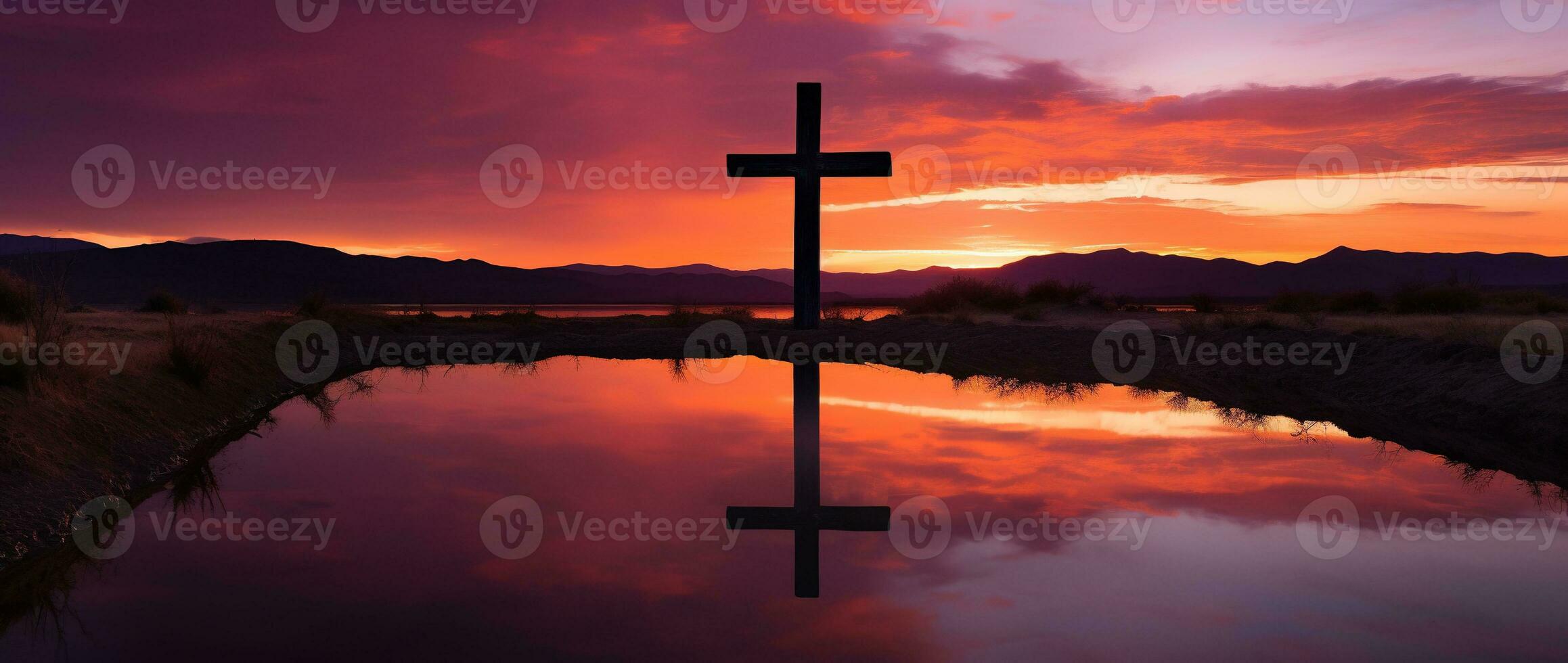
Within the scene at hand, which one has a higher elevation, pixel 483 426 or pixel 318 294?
pixel 318 294

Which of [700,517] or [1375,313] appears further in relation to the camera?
[1375,313]

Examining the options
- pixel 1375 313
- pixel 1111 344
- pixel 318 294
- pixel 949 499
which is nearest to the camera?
pixel 949 499

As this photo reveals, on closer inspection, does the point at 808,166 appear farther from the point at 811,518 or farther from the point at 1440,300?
the point at 1440,300

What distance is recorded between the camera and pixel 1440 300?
25844 millimetres

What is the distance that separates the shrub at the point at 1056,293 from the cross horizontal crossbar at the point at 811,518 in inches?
974

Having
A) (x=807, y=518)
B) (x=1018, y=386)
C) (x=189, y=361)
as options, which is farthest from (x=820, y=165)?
(x=807, y=518)

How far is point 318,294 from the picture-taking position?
75.2 feet

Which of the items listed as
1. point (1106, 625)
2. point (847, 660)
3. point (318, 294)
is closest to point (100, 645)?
point (847, 660)

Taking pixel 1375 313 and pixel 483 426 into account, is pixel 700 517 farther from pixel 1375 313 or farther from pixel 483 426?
pixel 1375 313

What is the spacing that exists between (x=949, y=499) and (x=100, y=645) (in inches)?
186


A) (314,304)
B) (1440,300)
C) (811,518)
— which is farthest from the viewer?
(1440,300)

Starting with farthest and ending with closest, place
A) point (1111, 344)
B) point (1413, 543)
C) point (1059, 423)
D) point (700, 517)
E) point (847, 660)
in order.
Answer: point (1111, 344) → point (1059, 423) → point (700, 517) → point (1413, 543) → point (847, 660)

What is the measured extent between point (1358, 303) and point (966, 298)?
12.6m

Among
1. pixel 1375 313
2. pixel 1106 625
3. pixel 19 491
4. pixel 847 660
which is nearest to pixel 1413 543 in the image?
pixel 1106 625
